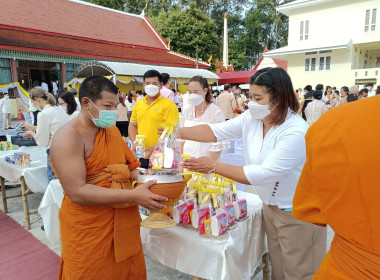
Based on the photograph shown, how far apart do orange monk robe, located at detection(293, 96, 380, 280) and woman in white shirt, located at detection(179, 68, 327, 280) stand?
26.2 inches

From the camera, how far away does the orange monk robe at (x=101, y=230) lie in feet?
5.16

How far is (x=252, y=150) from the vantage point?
1.86 m

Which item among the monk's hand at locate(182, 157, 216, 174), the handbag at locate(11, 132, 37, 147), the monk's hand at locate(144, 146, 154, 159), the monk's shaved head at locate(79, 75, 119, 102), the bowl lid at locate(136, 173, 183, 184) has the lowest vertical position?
the handbag at locate(11, 132, 37, 147)

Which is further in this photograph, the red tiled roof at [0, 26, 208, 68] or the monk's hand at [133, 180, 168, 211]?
the red tiled roof at [0, 26, 208, 68]

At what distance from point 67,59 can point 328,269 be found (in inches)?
652

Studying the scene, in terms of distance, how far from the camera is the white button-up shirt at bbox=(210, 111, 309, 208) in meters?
1.61

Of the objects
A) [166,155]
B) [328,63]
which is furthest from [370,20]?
[166,155]

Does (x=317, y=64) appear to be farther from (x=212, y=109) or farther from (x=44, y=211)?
(x=44, y=211)

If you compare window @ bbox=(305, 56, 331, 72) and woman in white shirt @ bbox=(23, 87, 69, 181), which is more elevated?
window @ bbox=(305, 56, 331, 72)

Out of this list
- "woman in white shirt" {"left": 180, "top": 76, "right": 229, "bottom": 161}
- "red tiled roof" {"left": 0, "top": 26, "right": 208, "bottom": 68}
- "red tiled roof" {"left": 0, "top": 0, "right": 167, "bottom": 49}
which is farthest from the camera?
"red tiled roof" {"left": 0, "top": 0, "right": 167, "bottom": 49}

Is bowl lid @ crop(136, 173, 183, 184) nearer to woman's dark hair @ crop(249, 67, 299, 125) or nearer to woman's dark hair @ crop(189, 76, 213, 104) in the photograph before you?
woman's dark hair @ crop(249, 67, 299, 125)

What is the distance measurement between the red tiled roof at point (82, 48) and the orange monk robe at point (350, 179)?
15107 millimetres

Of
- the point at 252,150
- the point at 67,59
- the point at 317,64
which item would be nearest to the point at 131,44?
the point at 67,59

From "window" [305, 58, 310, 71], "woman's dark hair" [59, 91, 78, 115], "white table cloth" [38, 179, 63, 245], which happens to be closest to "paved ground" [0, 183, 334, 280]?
"white table cloth" [38, 179, 63, 245]
